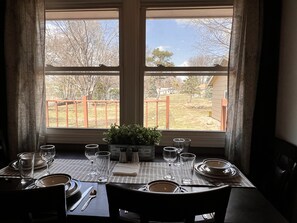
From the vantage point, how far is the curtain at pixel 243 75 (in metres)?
1.87

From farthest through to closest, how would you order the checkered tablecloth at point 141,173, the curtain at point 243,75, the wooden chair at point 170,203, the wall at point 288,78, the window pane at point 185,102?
the window pane at point 185,102 < the curtain at point 243,75 < the wall at point 288,78 < the checkered tablecloth at point 141,173 < the wooden chair at point 170,203

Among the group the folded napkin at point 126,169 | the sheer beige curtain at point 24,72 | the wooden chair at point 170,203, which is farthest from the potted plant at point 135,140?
the wooden chair at point 170,203

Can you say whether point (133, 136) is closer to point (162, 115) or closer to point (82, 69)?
point (162, 115)

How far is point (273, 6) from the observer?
6.17 feet

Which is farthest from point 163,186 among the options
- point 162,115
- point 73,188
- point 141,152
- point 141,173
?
point 162,115

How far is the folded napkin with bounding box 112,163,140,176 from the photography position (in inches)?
56.9

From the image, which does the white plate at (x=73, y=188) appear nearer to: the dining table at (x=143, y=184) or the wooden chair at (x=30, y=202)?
the dining table at (x=143, y=184)

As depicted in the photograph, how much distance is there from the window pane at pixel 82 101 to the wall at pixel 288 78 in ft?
4.46

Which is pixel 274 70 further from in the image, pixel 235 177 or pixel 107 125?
pixel 107 125

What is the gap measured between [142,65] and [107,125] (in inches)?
25.7

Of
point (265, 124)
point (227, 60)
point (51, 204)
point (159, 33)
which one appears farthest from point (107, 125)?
point (51, 204)

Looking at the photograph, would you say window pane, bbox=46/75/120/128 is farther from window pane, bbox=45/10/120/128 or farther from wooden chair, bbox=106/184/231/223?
wooden chair, bbox=106/184/231/223

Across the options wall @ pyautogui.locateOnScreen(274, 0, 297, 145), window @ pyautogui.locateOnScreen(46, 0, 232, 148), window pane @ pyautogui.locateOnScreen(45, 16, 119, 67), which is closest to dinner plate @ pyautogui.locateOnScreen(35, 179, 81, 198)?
window @ pyautogui.locateOnScreen(46, 0, 232, 148)

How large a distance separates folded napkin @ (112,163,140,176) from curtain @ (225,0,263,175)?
0.85m
